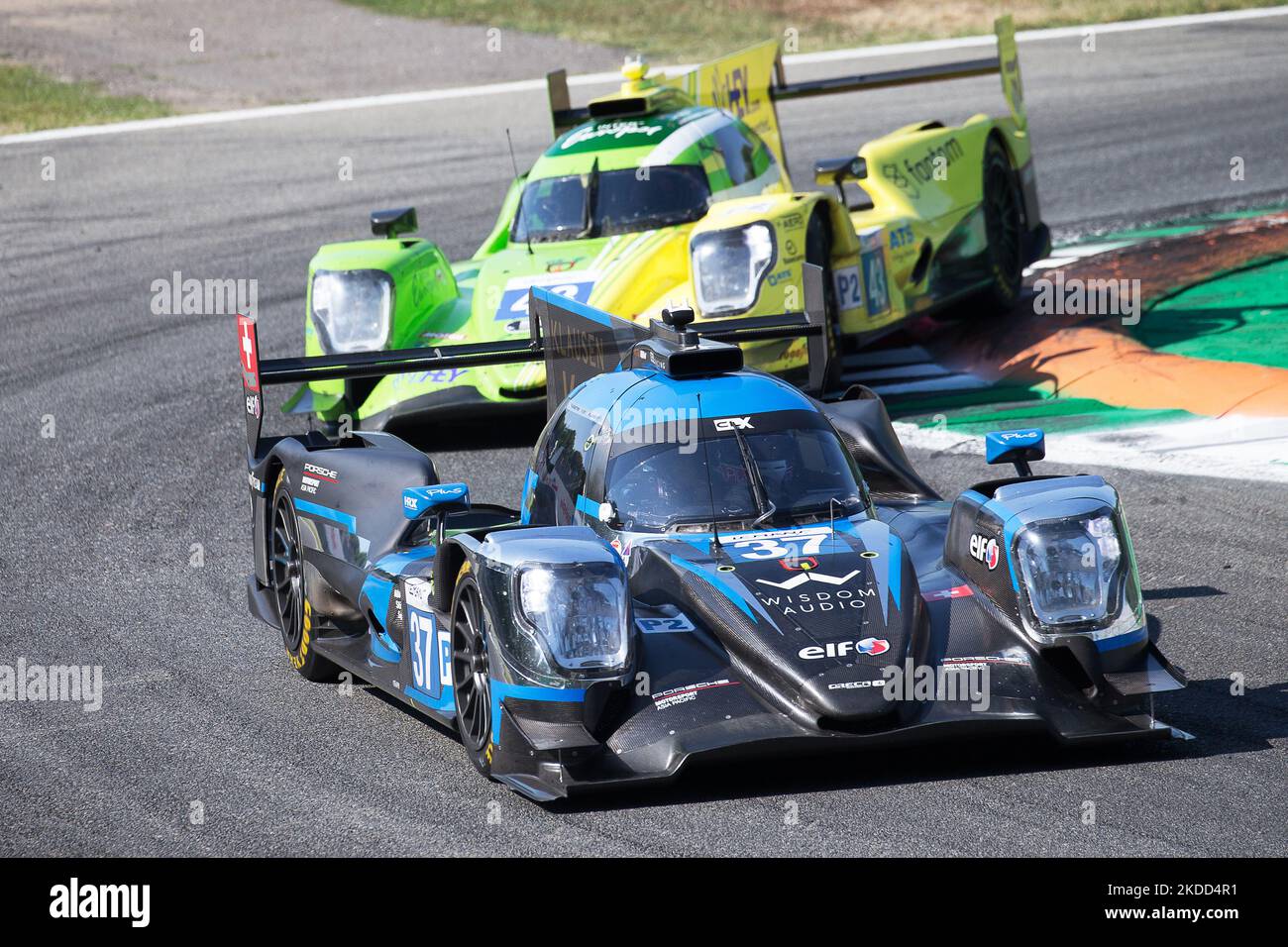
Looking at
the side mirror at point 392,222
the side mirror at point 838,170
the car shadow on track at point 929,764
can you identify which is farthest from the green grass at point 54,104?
the car shadow on track at point 929,764

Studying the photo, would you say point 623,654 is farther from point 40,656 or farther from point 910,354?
point 910,354

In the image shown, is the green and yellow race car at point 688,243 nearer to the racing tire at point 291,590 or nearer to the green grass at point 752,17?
the racing tire at point 291,590

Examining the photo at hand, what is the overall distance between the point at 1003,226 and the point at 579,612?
8889 millimetres

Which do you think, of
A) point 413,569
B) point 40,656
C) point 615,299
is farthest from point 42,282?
point 413,569

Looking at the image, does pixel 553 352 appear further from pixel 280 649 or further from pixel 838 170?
pixel 838 170

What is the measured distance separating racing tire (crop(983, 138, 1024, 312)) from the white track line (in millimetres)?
12813

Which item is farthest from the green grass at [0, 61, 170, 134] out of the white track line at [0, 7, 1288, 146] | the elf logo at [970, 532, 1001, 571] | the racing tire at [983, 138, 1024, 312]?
the elf logo at [970, 532, 1001, 571]

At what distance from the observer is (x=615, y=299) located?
38.0ft

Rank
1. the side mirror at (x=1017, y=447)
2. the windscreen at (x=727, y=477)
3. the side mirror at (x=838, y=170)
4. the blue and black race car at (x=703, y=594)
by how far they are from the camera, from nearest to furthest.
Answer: the blue and black race car at (x=703, y=594), the windscreen at (x=727, y=477), the side mirror at (x=1017, y=447), the side mirror at (x=838, y=170)

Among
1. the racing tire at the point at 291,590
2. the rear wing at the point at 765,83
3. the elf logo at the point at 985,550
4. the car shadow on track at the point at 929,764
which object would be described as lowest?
the car shadow on track at the point at 929,764

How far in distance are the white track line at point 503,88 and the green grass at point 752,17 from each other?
895mm

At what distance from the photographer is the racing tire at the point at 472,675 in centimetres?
643

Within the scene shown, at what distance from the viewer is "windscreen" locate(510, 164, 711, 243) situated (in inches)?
494

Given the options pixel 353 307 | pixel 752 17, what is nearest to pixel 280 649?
pixel 353 307
